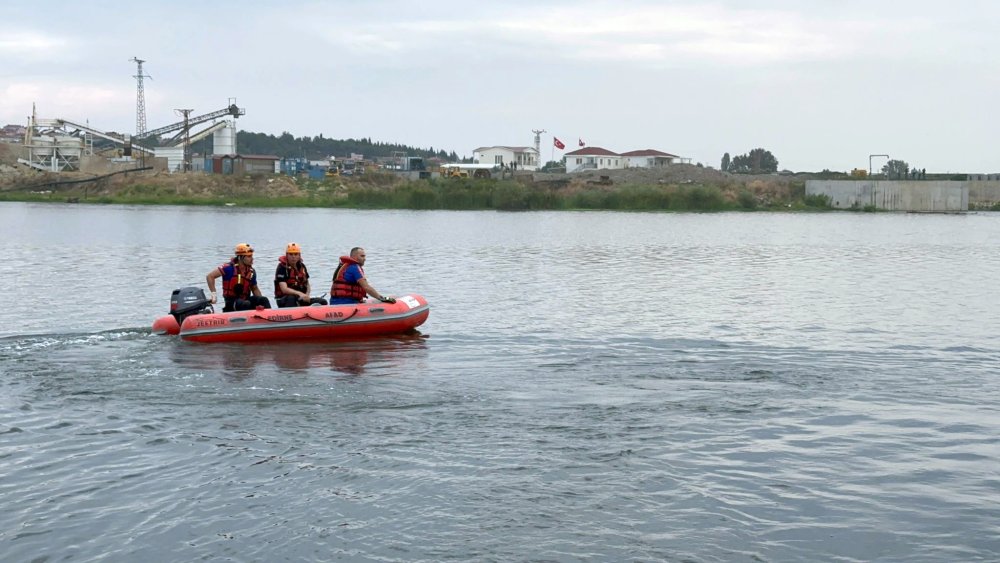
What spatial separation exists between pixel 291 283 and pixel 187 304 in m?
1.91

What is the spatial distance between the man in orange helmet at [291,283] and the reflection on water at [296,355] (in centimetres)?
87

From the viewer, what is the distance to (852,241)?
60.5 m

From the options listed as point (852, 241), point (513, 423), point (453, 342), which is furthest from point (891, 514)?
point (852, 241)

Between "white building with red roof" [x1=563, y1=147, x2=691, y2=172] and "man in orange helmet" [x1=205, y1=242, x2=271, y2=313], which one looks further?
"white building with red roof" [x1=563, y1=147, x2=691, y2=172]

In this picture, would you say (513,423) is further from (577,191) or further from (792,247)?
(577,191)

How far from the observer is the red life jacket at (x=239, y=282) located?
65.9 feet

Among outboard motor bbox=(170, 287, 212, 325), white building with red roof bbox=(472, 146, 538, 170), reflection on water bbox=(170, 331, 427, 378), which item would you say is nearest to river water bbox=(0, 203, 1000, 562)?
reflection on water bbox=(170, 331, 427, 378)

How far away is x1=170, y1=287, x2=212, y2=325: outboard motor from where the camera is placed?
20.4m

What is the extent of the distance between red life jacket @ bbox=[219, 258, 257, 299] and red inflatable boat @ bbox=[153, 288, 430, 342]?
50 cm

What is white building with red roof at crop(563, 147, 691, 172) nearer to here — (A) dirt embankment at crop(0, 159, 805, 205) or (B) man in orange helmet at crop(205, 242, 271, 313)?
(A) dirt embankment at crop(0, 159, 805, 205)

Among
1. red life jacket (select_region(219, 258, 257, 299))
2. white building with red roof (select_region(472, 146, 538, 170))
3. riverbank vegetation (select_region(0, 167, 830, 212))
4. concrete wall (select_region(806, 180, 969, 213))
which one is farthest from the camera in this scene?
white building with red roof (select_region(472, 146, 538, 170))

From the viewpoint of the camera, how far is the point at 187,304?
20375 millimetres

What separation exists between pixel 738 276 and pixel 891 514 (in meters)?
26.6

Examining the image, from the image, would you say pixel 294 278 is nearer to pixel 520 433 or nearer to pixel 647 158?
pixel 520 433
